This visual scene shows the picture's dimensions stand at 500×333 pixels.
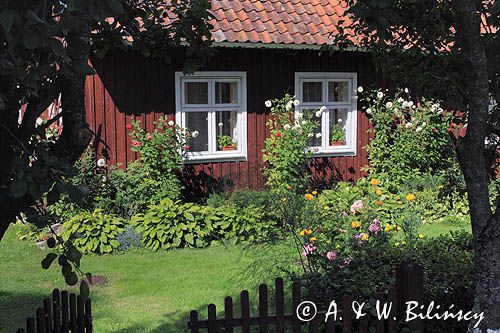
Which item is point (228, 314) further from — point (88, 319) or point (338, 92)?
point (338, 92)

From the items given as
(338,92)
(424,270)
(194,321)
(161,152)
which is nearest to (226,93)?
(161,152)

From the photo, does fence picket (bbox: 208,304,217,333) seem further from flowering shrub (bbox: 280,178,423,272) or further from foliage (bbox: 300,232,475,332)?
flowering shrub (bbox: 280,178,423,272)

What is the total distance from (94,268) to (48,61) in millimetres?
5902

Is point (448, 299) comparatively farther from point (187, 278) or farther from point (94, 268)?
point (94, 268)

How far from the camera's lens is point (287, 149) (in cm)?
1028

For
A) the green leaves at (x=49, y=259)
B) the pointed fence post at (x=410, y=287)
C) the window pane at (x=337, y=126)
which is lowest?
the pointed fence post at (x=410, y=287)

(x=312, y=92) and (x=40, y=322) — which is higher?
(x=312, y=92)

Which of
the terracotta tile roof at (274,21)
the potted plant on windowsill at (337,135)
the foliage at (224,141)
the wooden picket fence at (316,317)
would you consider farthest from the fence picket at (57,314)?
the potted plant on windowsill at (337,135)

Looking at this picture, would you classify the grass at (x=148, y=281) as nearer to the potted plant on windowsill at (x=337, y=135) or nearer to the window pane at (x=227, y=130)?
the window pane at (x=227, y=130)

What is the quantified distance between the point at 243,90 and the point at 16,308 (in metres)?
5.70

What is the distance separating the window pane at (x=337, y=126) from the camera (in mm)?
11656

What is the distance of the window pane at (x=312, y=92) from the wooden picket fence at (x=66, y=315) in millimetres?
7977

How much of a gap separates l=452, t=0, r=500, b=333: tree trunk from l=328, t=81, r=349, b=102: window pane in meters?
8.17

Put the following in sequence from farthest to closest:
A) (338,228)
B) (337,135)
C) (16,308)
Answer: (337,135) → (338,228) → (16,308)
